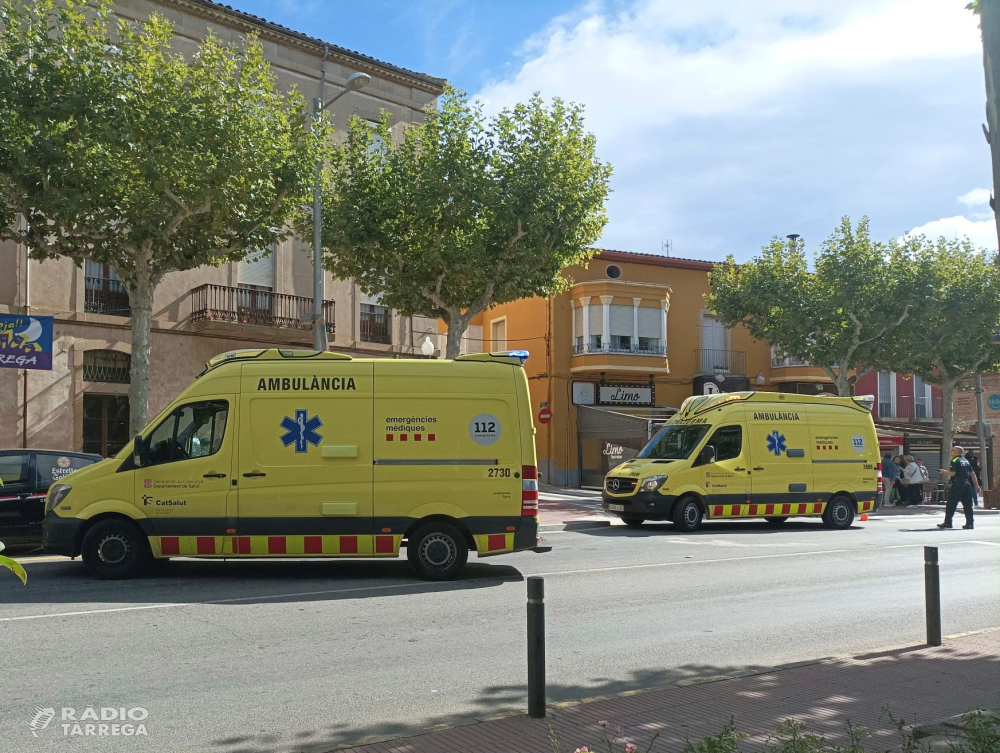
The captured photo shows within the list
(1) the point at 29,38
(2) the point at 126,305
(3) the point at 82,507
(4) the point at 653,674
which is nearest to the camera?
(4) the point at 653,674

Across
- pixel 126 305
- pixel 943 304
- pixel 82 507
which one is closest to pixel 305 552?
pixel 82 507

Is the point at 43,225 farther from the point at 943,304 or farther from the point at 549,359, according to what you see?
the point at 943,304

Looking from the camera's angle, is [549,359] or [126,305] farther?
[549,359]

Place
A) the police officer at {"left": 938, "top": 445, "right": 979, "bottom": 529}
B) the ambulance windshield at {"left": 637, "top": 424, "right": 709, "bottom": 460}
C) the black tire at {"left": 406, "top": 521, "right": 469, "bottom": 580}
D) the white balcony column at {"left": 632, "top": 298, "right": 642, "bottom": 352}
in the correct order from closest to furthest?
1. the black tire at {"left": 406, "top": 521, "right": 469, "bottom": 580}
2. the ambulance windshield at {"left": 637, "top": 424, "right": 709, "bottom": 460}
3. the police officer at {"left": 938, "top": 445, "right": 979, "bottom": 529}
4. the white balcony column at {"left": 632, "top": 298, "right": 642, "bottom": 352}

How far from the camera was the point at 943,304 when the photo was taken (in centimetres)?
3031

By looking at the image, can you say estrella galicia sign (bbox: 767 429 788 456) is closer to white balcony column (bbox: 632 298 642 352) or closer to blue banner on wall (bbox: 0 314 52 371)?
blue banner on wall (bbox: 0 314 52 371)

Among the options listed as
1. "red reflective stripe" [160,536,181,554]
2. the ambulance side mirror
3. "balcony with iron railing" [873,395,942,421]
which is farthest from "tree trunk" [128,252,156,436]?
"balcony with iron railing" [873,395,942,421]

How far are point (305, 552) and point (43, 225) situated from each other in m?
9.28

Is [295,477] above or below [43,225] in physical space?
below

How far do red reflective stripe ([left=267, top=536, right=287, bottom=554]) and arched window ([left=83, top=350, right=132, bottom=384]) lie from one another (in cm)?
1456

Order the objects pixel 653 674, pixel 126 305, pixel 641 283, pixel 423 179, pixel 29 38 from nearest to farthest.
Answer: pixel 653 674 → pixel 29 38 → pixel 423 179 → pixel 126 305 → pixel 641 283

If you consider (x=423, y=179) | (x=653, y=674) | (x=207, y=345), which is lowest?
(x=653, y=674)

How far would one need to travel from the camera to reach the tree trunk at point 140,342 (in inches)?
629

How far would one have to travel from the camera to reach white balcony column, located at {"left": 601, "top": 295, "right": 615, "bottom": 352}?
34.1 metres
